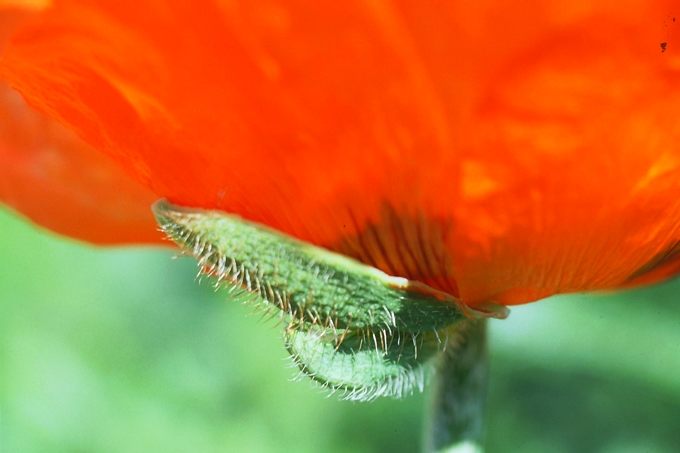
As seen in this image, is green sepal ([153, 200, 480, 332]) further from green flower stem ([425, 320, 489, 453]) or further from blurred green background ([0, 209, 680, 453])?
blurred green background ([0, 209, 680, 453])

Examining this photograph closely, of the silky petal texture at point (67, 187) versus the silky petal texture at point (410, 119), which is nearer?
the silky petal texture at point (410, 119)

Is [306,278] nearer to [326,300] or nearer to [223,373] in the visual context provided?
[326,300]

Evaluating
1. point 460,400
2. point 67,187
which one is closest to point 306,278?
point 460,400

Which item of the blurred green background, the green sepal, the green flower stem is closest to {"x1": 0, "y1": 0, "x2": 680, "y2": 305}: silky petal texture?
the green sepal

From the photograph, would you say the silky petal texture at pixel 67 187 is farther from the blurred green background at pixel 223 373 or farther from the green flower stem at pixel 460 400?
the blurred green background at pixel 223 373

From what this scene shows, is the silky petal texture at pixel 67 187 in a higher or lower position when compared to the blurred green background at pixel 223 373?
higher

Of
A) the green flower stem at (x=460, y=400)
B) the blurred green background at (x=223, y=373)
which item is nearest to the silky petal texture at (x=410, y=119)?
the green flower stem at (x=460, y=400)
